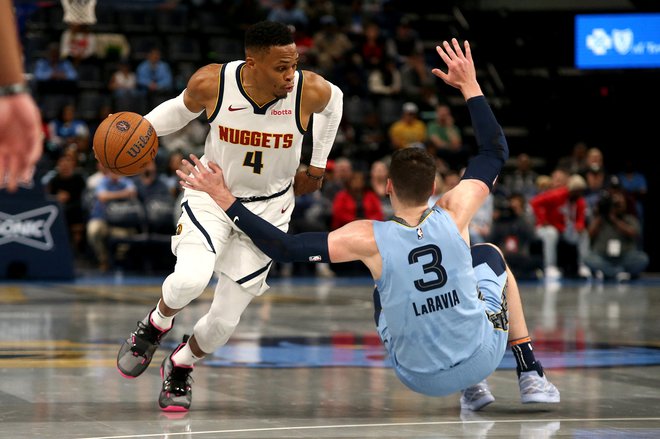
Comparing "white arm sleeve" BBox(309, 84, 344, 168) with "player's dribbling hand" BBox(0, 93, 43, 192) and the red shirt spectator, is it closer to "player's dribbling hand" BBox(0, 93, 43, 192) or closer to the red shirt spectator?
"player's dribbling hand" BBox(0, 93, 43, 192)

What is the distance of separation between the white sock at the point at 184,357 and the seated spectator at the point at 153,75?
1385cm

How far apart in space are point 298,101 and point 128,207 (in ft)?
36.9

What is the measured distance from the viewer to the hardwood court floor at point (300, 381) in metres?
6.24

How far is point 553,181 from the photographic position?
765 inches

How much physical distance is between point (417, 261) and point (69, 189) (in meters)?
13.1

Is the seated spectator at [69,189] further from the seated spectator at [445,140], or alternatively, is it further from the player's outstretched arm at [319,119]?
the player's outstretched arm at [319,119]

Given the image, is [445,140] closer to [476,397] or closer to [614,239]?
[614,239]

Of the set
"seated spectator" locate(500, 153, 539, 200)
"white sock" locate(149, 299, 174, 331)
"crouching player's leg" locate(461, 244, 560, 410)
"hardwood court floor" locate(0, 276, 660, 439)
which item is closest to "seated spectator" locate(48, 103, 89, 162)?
"hardwood court floor" locate(0, 276, 660, 439)

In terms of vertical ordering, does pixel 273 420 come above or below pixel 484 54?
below

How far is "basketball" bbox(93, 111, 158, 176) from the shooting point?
7020 mm

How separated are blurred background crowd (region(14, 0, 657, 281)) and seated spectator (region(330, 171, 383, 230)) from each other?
0.02 m

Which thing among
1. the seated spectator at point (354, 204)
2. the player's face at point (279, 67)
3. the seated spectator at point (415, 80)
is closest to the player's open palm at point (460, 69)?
the player's face at point (279, 67)

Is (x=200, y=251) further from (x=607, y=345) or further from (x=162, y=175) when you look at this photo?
(x=162, y=175)

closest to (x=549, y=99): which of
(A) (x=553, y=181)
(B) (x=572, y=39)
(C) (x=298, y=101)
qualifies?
(B) (x=572, y=39)
